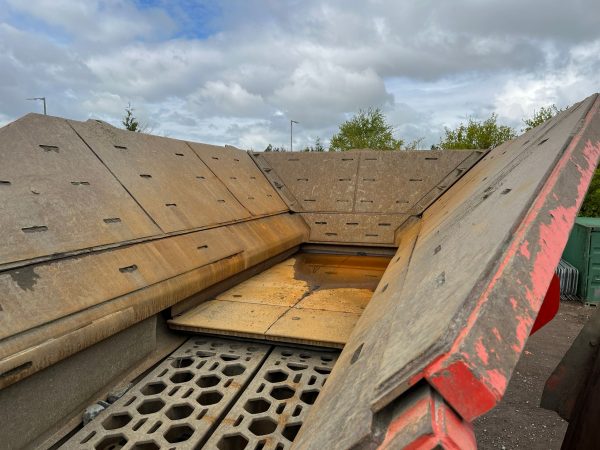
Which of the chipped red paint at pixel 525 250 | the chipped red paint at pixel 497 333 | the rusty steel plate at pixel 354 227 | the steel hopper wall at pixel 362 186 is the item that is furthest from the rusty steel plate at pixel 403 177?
the chipped red paint at pixel 497 333

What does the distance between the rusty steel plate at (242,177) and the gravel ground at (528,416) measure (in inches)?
118

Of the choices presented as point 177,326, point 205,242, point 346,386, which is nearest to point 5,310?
point 177,326

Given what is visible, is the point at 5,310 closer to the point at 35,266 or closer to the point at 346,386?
the point at 35,266

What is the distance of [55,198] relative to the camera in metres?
2.39

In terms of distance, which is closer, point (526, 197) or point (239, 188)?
point (526, 197)

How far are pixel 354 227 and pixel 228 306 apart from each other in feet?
8.55

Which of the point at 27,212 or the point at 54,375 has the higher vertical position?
the point at 27,212

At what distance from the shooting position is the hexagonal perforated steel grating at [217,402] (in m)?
1.75

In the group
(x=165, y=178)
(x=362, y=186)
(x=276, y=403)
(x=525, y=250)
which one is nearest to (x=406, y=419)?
(x=525, y=250)

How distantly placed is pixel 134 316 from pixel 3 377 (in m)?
0.72

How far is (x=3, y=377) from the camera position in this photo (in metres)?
1.52

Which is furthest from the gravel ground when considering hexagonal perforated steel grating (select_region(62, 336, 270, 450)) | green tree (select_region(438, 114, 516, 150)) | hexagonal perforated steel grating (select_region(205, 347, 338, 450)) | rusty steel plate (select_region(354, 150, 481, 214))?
green tree (select_region(438, 114, 516, 150))

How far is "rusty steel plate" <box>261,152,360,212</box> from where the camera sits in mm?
5508

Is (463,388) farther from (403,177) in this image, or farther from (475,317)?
(403,177)
